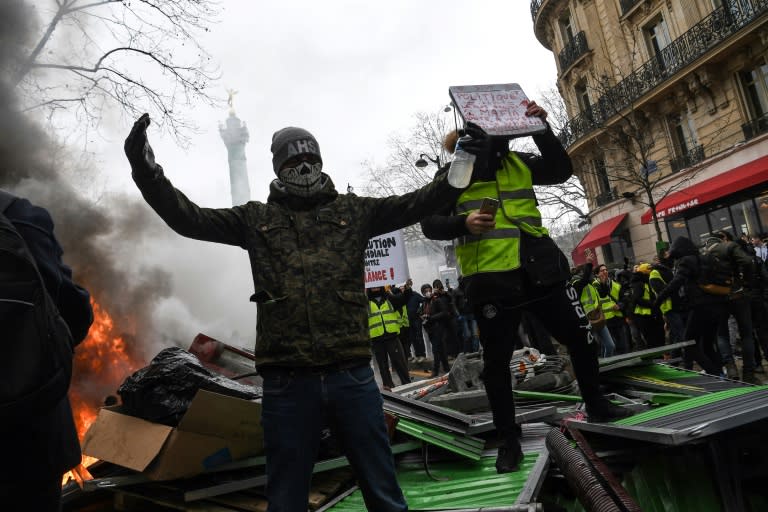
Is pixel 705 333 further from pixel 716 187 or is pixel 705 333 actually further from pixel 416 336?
pixel 716 187

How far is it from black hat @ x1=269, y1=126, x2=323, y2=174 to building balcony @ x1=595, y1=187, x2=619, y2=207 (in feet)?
76.1

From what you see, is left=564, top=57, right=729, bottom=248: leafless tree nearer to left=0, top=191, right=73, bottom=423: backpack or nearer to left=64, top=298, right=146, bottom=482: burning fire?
left=64, top=298, right=146, bottom=482: burning fire

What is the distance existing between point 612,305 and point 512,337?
7.22 m

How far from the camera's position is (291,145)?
8.02 ft

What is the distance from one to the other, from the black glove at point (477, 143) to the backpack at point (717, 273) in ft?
17.6

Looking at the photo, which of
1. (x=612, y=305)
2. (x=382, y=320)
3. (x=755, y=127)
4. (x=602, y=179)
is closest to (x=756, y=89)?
(x=755, y=127)

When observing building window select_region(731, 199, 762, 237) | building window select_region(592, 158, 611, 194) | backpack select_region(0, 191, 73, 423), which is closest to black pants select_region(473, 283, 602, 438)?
backpack select_region(0, 191, 73, 423)

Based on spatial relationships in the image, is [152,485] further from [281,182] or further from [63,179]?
[63,179]

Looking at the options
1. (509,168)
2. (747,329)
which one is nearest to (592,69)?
(747,329)

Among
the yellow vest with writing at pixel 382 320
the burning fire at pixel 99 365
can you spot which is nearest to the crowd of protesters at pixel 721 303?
the yellow vest with writing at pixel 382 320

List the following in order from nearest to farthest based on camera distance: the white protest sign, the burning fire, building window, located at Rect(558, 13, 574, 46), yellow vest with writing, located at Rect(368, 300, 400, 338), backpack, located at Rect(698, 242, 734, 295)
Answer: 1. backpack, located at Rect(698, 242, 734, 295)
2. yellow vest with writing, located at Rect(368, 300, 400, 338)
3. the burning fire
4. the white protest sign
5. building window, located at Rect(558, 13, 574, 46)

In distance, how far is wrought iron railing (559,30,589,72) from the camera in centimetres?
2397

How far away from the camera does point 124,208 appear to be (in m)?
15.6

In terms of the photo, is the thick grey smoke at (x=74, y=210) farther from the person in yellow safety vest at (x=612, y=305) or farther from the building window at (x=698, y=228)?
the building window at (x=698, y=228)
